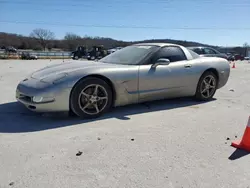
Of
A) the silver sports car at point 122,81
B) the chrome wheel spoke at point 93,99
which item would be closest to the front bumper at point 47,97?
the silver sports car at point 122,81

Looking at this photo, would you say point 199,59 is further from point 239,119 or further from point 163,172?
point 163,172

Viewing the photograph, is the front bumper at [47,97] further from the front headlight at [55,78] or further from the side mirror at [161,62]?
the side mirror at [161,62]

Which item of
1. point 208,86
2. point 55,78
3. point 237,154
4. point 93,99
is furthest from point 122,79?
point 208,86

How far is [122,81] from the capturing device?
164 inches

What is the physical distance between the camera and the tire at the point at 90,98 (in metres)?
3.79

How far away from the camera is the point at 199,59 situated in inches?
209

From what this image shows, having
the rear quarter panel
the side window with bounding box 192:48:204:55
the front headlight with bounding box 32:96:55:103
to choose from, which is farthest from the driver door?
the side window with bounding box 192:48:204:55

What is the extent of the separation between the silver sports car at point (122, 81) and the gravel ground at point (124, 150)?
11.3 inches

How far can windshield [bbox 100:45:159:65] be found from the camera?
15.1 ft

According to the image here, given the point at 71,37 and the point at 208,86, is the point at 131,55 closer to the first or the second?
the point at 208,86

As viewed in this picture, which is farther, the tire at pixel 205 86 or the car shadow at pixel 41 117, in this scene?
the tire at pixel 205 86

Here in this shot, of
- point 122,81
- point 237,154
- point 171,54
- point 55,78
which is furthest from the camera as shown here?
point 171,54

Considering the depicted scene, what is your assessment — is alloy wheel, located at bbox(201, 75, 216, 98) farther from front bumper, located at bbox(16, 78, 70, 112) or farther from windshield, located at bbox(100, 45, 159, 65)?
front bumper, located at bbox(16, 78, 70, 112)

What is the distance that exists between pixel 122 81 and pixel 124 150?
160 centimetres
